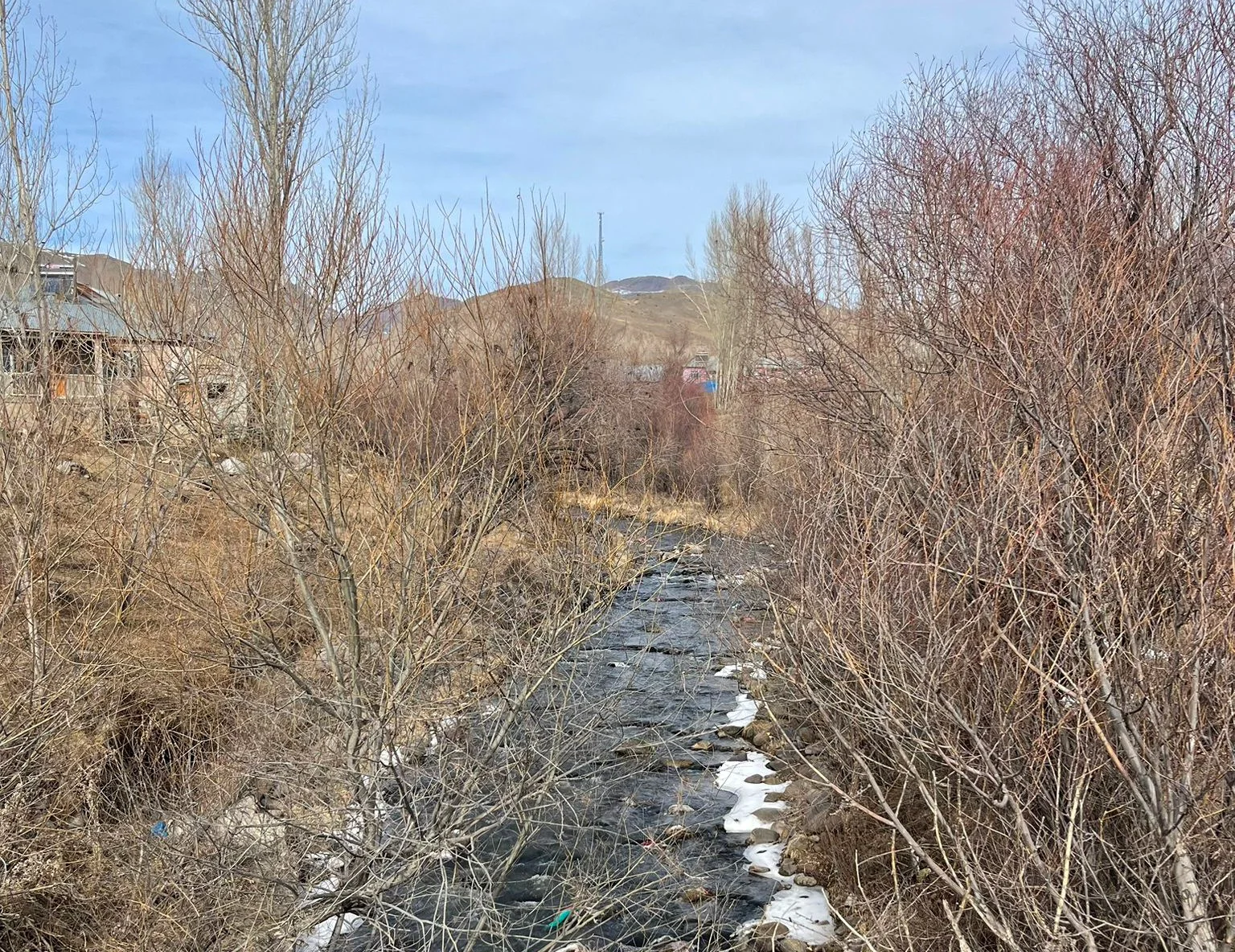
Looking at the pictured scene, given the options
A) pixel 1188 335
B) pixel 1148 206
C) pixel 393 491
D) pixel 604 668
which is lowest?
pixel 604 668

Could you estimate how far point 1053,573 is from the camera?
3.98 m

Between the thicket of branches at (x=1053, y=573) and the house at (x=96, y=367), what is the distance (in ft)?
11.2

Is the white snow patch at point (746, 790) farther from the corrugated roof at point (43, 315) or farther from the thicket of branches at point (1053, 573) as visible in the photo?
the corrugated roof at point (43, 315)

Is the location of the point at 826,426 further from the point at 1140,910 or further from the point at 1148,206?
the point at 1140,910

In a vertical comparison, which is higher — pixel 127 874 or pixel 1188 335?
pixel 1188 335

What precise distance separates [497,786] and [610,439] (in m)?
7.88

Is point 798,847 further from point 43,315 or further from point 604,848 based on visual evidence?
point 43,315

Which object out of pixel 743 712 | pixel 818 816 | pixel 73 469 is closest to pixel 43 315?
pixel 73 469

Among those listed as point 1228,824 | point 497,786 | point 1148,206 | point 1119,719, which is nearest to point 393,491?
point 497,786

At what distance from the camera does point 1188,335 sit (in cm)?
508

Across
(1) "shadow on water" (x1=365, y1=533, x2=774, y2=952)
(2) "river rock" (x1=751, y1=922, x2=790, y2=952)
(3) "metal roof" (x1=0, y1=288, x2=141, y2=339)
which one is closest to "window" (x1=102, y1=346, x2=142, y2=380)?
(3) "metal roof" (x1=0, y1=288, x2=141, y2=339)

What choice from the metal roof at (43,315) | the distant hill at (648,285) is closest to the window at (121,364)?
the metal roof at (43,315)

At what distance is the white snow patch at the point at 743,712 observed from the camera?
375 inches

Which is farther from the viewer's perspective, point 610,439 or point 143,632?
point 610,439
